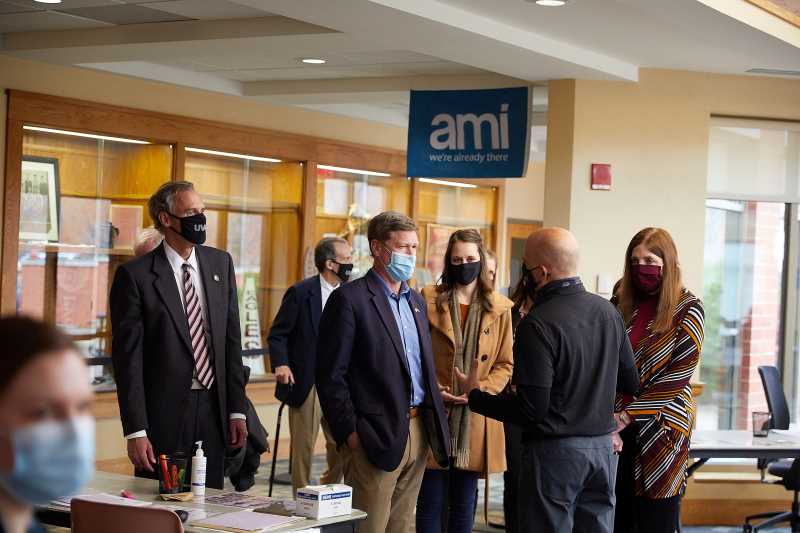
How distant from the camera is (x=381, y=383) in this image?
4477 mm

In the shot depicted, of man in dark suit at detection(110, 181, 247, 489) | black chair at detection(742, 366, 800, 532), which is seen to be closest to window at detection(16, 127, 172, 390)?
man in dark suit at detection(110, 181, 247, 489)

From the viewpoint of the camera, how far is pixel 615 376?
426cm

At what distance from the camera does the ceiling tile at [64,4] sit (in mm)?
6938

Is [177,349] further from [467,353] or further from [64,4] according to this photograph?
[64,4]

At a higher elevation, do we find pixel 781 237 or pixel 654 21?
pixel 654 21

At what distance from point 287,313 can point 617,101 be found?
273cm

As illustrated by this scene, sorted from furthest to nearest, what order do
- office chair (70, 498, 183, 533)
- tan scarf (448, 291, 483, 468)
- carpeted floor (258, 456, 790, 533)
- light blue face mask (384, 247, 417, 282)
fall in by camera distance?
carpeted floor (258, 456, 790, 533)
tan scarf (448, 291, 483, 468)
light blue face mask (384, 247, 417, 282)
office chair (70, 498, 183, 533)

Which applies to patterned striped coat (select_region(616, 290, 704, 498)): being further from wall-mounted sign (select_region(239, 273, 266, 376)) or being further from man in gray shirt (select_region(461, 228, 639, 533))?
wall-mounted sign (select_region(239, 273, 266, 376))

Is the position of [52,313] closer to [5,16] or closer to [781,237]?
[5,16]

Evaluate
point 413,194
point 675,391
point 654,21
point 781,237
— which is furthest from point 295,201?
point 675,391

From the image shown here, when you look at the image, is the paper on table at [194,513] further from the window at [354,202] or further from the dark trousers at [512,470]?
the window at [354,202]

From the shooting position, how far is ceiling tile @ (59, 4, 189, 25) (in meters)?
7.10

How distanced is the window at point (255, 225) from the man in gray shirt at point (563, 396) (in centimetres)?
618

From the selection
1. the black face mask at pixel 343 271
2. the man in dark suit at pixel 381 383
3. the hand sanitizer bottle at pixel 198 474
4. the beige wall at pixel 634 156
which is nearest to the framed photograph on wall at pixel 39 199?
the black face mask at pixel 343 271
